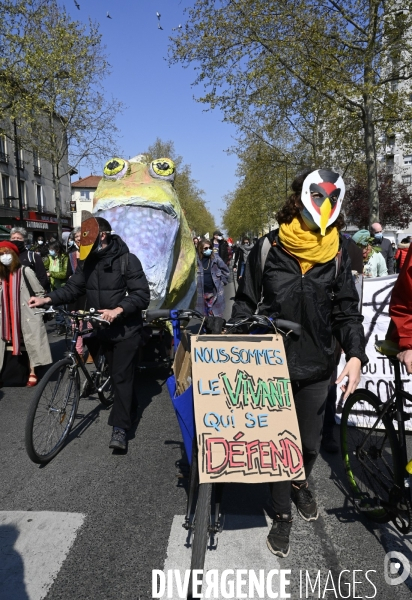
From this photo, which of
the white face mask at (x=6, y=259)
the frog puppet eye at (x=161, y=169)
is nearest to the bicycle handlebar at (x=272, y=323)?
the white face mask at (x=6, y=259)

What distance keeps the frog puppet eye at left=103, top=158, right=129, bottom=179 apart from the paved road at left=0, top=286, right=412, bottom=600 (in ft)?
11.7

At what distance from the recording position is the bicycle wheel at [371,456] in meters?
2.64

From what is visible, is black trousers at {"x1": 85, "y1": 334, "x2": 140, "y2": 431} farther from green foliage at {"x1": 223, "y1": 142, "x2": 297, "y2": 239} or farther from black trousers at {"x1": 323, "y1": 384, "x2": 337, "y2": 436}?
green foliage at {"x1": 223, "y1": 142, "x2": 297, "y2": 239}

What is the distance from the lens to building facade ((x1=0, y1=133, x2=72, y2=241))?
33125mm

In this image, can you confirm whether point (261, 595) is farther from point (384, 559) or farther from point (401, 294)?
point (401, 294)

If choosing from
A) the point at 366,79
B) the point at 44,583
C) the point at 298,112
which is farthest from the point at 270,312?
the point at 298,112

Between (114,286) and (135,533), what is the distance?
6.29 feet

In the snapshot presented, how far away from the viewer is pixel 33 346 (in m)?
5.75

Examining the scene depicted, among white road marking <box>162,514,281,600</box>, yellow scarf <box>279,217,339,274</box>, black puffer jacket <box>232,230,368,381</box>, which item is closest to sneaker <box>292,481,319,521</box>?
white road marking <box>162,514,281,600</box>

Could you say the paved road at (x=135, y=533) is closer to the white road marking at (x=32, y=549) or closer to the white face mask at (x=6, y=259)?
the white road marking at (x=32, y=549)

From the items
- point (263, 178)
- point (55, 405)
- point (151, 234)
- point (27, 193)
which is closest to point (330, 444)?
point (55, 405)

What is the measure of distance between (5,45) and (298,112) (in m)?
9.59

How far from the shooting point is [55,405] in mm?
3889

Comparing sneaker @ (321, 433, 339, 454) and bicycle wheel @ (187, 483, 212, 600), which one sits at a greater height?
bicycle wheel @ (187, 483, 212, 600)
